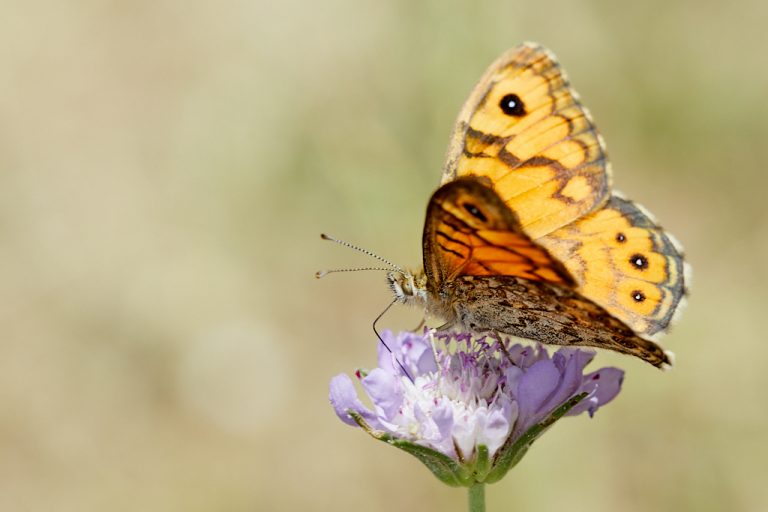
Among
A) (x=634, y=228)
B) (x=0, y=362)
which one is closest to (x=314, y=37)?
(x=0, y=362)

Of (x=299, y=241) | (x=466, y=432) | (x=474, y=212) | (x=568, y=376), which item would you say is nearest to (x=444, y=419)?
(x=466, y=432)

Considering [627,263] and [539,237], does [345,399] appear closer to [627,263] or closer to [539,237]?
[539,237]

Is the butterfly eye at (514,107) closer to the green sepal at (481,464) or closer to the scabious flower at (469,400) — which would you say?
the scabious flower at (469,400)

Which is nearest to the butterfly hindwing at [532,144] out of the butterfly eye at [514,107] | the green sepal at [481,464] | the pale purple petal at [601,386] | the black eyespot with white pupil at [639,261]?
the butterfly eye at [514,107]

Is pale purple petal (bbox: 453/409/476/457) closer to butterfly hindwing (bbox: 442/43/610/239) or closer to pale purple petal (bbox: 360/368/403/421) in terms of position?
pale purple petal (bbox: 360/368/403/421)

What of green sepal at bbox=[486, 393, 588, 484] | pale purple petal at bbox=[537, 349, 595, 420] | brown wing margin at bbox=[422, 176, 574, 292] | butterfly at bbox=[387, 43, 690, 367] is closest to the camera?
brown wing margin at bbox=[422, 176, 574, 292]

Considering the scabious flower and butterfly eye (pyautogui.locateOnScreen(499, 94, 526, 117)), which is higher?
butterfly eye (pyautogui.locateOnScreen(499, 94, 526, 117))

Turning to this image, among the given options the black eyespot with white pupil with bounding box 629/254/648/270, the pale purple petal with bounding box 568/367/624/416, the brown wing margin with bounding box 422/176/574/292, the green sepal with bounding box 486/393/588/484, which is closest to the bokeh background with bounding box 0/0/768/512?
the pale purple petal with bounding box 568/367/624/416
